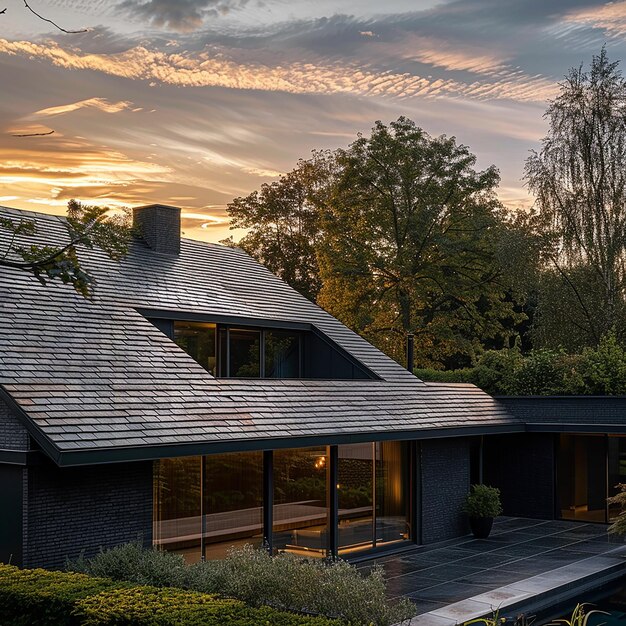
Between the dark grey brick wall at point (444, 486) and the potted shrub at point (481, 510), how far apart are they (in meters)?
0.24

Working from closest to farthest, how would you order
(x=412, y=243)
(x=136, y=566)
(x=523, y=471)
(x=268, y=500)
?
(x=136, y=566)
(x=268, y=500)
(x=523, y=471)
(x=412, y=243)

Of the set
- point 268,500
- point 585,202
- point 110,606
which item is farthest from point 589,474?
point 110,606

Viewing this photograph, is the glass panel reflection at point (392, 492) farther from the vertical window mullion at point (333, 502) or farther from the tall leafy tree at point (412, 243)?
the tall leafy tree at point (412, 243)

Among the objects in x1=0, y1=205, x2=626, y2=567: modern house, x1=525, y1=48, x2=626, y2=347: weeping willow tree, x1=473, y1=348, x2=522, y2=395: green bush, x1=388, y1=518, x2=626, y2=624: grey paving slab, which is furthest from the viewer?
x1=525, y1=48, x2=626, y2=347: weeping willow tree

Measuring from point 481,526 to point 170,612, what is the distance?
11817 mm

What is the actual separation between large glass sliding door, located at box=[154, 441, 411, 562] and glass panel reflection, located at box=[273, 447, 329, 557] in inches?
0.7

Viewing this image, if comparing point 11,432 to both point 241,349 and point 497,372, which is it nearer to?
point 241,349

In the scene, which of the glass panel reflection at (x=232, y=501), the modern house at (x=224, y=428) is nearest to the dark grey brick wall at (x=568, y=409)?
the modern house at (x=224, y=428)

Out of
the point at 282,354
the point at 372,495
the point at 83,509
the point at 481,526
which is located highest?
the point at 282,354

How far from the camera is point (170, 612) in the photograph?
8688 millimetres

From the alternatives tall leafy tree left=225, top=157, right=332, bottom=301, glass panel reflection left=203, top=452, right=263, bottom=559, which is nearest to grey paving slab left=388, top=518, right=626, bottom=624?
glass panel reflection left=203, top=452, right=263, bottom=559

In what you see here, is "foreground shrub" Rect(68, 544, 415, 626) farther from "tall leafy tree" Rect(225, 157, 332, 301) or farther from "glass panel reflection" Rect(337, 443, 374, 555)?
"tall leafy tree" Rect(225, 157, 332, 301)

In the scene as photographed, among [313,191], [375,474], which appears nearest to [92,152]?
[375,474]

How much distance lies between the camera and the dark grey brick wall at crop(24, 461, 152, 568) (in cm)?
1166
